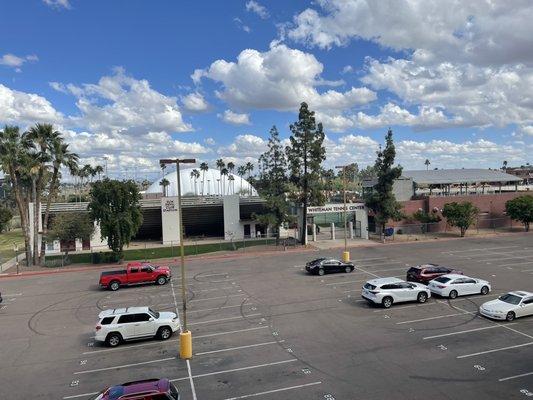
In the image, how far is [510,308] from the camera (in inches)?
881

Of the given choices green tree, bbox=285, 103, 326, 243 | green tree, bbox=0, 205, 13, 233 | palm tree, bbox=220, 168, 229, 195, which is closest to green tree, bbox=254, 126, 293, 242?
green tree, bbox=285, 103, 326, 243

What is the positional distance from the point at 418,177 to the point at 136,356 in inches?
2455

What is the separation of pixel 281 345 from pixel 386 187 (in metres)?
39.6

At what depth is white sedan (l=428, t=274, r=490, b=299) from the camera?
1067 inches

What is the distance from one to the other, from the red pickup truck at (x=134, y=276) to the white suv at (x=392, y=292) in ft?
53.5

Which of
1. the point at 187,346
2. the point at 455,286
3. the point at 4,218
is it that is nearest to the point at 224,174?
the point at 4,218

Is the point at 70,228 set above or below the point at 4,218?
below

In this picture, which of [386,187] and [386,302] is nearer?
[386,302]

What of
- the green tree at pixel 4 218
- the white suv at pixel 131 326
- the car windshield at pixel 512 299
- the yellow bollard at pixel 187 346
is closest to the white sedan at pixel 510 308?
the car windshield at pixel 512 299

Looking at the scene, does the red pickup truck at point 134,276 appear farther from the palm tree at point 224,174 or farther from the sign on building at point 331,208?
the palm tree at point 224,174

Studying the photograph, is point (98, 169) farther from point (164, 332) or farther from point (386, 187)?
point (164, 332)

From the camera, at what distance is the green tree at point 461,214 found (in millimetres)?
56031

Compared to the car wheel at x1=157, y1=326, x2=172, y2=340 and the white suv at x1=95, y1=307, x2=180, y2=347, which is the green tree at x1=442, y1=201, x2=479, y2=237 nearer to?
the white suv at x1=95, y1=307, x2=180, y2=347

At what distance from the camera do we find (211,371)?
17156mm
